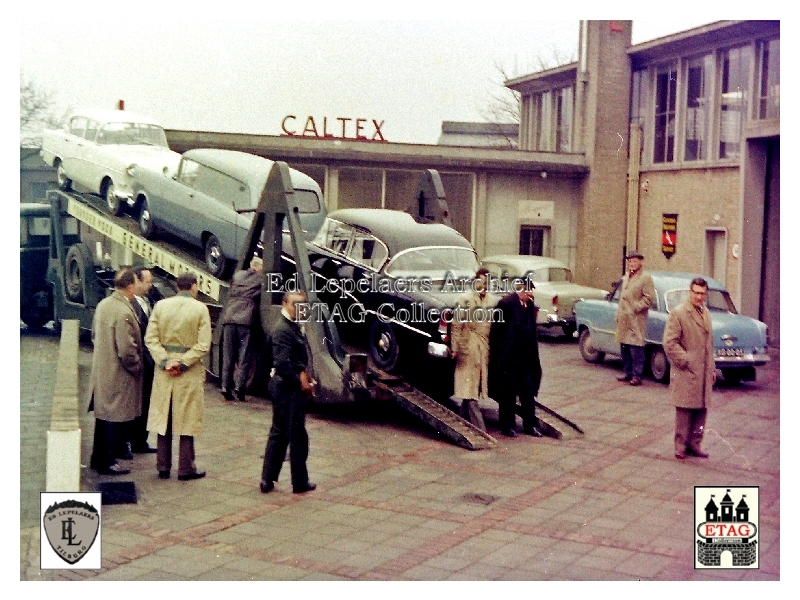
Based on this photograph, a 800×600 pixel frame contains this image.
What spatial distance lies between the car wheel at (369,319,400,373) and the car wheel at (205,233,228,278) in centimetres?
193

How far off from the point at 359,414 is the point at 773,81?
5.74 metres

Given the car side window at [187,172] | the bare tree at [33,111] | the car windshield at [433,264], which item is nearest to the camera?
the bare tree at [33,111]

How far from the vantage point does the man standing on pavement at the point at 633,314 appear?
504 inches

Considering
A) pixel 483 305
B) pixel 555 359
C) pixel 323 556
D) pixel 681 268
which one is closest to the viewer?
pixel 323 556

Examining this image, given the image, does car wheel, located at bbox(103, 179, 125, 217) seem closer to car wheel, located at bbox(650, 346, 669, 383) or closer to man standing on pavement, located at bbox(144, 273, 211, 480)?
man standing on pavement, located at bbox(144, 273, 211, 480)

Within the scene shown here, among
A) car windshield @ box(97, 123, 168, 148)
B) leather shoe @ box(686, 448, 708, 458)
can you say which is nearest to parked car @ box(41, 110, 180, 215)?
car windshield @ box(97, 123, 168, 148)

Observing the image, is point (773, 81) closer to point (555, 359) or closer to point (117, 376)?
point (555, 359)

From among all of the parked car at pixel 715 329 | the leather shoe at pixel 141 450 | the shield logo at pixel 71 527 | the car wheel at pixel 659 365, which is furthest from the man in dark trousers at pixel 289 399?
the car wheel at pixel 659 365

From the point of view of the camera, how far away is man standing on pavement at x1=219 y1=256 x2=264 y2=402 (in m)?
11.2

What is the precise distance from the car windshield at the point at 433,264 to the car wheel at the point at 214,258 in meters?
1.95

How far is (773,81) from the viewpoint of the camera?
10266 mm

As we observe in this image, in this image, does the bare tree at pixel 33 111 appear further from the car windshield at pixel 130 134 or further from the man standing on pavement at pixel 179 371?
the man standing on pavement at pixel 179 371
